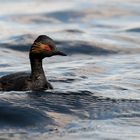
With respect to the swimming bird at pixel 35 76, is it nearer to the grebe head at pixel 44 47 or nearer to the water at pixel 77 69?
the grebe head at pixel 44 47

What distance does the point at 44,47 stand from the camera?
1630cm

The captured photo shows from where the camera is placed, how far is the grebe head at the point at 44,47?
16.3 metres

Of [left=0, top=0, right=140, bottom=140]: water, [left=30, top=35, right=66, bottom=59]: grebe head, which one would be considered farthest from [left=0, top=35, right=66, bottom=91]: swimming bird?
[left=0, top=0, right=140, bottom=140]: water

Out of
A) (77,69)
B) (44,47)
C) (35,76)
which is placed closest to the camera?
(44,47)

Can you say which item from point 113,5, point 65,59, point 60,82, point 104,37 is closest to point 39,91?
point 60,82

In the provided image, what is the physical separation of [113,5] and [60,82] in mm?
16157

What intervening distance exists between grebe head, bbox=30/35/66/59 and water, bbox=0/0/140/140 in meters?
0.78

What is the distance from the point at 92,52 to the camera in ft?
76.3

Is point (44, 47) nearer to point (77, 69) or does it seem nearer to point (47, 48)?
point (47, 48)

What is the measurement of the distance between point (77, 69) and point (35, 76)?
10.1 feet

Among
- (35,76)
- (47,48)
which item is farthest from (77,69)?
(47,48)

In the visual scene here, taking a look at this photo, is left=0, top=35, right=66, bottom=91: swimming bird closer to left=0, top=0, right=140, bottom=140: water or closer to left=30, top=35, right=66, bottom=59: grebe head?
left=30, top=35, right=66, bottom=59: grebe head

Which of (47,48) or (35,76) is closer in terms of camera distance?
(47,48)

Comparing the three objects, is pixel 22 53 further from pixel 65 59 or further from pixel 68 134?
pixel 68 134
